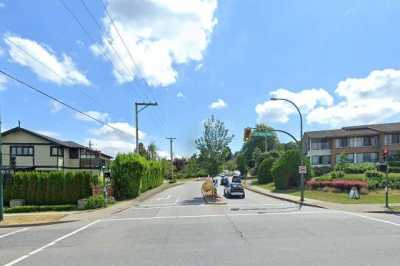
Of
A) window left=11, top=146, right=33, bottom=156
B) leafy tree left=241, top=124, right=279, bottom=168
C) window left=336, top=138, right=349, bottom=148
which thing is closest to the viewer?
window left=11, top=146, right=33, bottom=156

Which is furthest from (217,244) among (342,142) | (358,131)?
(358,131)

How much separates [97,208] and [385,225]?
66.0ft

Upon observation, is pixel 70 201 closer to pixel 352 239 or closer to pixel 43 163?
pixel 43 163

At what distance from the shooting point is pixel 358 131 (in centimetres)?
8281

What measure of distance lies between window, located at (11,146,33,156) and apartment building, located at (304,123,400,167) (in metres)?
49.0

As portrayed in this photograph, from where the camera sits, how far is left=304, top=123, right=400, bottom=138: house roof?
261 ft

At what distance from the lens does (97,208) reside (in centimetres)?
3322

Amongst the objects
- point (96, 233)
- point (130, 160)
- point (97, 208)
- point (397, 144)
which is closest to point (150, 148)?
point (397, 144)

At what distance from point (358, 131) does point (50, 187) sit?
6023cm

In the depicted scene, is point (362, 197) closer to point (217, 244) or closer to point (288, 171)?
point (288, 171)

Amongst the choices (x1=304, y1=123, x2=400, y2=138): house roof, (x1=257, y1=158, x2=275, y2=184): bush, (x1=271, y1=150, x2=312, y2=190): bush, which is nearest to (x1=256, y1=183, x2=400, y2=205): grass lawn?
(x1=271, y1=150, x2=312, y2=190): bush

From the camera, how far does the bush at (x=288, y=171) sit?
5384 centimetres

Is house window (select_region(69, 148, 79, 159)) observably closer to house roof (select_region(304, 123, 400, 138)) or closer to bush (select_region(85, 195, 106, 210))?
bush (select_region(85, 195, 106, 210))

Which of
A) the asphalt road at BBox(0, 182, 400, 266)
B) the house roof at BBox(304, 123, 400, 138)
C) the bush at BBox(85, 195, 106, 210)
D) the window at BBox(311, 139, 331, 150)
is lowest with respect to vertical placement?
the bush at BBox(85, 195, 106, 210)
